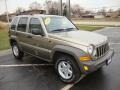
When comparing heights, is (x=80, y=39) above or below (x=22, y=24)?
below

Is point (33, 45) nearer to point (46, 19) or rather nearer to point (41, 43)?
point (41, 43)

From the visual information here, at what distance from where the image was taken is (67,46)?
489 cm

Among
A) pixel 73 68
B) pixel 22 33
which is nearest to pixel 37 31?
pixel 22 33

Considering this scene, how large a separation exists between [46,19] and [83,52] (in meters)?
2.08

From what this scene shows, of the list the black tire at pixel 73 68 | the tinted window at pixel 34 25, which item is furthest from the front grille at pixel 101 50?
the tinted window at pixel 34 25

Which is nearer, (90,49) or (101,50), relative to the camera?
(90,49)

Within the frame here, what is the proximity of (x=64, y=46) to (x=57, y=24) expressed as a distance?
1393mm

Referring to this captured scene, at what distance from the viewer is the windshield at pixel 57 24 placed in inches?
230

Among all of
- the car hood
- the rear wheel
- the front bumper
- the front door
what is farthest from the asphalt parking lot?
the car hood

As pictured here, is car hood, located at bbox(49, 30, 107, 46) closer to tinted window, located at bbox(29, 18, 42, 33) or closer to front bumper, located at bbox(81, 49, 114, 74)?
front bumper, located at bbox(81, 49, 114, 74)

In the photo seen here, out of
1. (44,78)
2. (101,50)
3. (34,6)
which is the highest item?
(34,6)

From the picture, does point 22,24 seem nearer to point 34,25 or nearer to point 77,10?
point 34,25

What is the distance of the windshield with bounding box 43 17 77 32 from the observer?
5.84m

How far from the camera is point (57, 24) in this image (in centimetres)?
612
